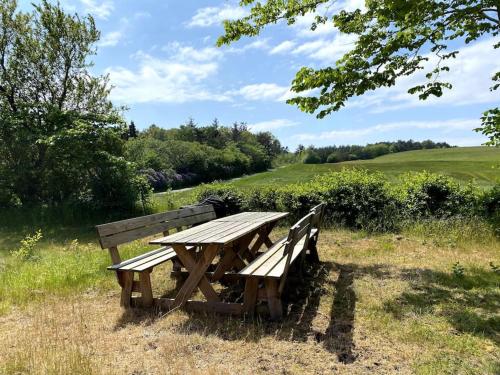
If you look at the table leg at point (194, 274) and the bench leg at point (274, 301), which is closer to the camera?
the bench leg at point (274, 301)

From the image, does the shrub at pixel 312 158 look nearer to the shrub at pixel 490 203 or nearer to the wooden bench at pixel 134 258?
the shrub at pixel 490 203

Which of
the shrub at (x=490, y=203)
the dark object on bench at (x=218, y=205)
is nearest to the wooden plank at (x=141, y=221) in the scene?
the dark object on bench at (x=218, y=205)

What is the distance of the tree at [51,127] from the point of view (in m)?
12.2

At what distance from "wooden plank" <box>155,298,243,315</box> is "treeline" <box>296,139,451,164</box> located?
206ft

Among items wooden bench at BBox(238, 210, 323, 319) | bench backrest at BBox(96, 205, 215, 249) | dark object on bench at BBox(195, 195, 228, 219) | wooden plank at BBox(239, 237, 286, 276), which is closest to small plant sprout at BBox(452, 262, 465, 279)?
wooden plank at BBox(239, 237, 286, 276)

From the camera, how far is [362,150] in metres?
70.8

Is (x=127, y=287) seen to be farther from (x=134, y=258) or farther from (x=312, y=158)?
(x=312, y=158)

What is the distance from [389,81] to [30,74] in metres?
13.9

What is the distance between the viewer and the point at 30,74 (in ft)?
46.8

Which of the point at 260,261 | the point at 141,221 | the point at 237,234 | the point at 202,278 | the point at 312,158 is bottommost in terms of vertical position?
the point at 202,278

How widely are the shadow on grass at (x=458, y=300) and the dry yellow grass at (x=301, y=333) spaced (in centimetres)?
1

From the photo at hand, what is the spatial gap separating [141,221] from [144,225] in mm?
81

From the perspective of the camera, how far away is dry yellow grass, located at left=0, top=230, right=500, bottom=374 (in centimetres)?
292

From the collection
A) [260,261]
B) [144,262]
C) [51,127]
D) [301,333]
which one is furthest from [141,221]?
[51,127]
